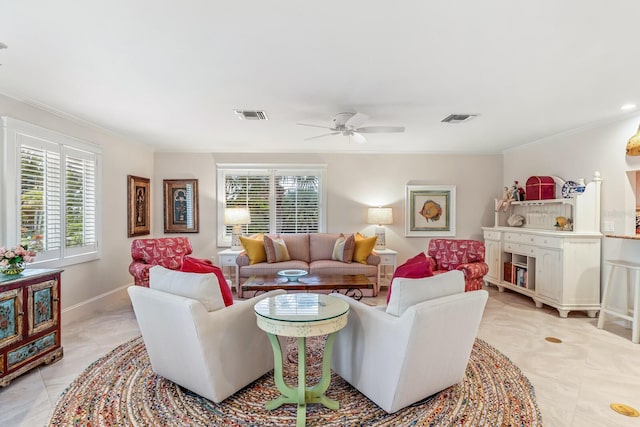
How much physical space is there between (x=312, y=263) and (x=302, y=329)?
3.24 metres

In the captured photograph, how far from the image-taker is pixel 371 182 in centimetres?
602

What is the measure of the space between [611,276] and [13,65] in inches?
239

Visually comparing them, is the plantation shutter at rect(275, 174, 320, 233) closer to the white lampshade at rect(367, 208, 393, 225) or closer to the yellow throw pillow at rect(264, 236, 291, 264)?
the yellow throw pillow at rect(264, 236, 291, 264)

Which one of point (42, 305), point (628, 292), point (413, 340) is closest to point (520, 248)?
point (628, 292)

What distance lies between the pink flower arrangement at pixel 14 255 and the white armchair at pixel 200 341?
1240 mm

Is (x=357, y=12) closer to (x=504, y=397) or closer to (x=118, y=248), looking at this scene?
(x=504, y=397)

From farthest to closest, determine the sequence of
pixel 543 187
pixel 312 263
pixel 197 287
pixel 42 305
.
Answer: pixel 312 263 → pixel 543 187 → pixel 42 305 → pixel 197 287

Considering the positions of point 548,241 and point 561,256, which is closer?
point 561,256

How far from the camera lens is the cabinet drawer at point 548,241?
165 inches

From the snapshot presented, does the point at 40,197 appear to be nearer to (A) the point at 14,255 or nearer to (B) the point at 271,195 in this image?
(A) the point at 14,255

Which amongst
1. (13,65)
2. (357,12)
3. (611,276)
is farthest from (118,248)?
(611,276)

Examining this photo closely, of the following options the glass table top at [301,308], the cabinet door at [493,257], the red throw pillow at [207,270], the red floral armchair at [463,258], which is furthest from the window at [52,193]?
the cabinet door at [493,257]

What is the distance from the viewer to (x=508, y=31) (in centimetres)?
203

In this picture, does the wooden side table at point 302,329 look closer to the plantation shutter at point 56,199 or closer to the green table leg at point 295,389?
the green table leg at point 295,389
